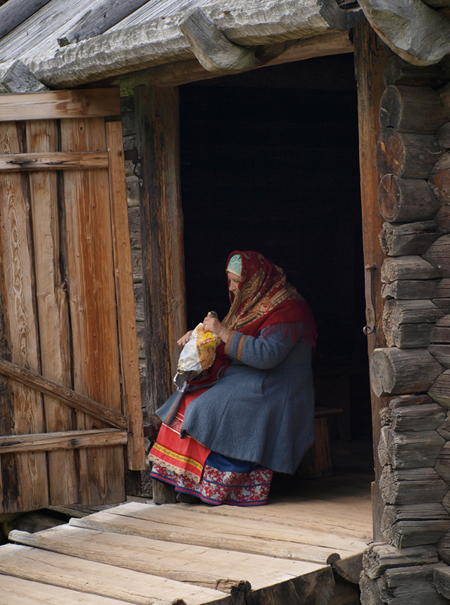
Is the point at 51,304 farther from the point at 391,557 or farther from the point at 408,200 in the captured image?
the point at 391,557

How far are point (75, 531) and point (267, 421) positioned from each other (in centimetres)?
118

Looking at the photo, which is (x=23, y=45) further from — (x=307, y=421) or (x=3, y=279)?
(x=307, y=421)

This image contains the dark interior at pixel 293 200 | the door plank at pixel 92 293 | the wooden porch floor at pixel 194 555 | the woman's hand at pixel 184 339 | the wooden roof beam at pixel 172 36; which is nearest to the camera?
the wooden roof beam at pixel 172 36

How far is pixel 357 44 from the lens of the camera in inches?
136

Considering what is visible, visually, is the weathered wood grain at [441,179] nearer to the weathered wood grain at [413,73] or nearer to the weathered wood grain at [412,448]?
the weathered wood grain at [413,73]

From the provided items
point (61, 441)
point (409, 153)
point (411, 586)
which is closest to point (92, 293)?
point (61, 441)

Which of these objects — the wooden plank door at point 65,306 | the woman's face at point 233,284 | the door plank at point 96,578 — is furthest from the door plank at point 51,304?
the woman's face at point 233,284

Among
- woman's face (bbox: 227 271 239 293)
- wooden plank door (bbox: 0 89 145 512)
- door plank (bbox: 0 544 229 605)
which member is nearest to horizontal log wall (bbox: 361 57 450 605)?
door plank (bbox: 0 544 229 605)

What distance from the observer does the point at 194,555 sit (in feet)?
11.5

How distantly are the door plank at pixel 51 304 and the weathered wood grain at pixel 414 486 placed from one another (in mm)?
1712

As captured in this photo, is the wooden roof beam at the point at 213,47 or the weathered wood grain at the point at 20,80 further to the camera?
the weathered wood grain at the point at 20,80

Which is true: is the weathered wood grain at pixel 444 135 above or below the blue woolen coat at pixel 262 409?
above

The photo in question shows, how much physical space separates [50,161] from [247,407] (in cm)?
171

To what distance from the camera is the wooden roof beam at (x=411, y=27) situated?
2.74 metres
